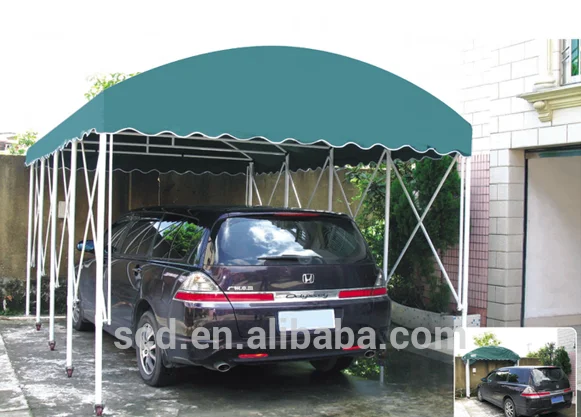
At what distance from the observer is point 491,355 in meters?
2.71

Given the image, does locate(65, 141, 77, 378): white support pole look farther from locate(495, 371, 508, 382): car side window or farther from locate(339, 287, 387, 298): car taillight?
locate(495, 371, 508, 382): car side window

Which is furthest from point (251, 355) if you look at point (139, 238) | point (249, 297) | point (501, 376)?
point (501, 376)

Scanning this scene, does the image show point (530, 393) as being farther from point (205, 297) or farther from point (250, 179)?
point (250, 179)

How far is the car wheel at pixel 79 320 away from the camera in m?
7.79

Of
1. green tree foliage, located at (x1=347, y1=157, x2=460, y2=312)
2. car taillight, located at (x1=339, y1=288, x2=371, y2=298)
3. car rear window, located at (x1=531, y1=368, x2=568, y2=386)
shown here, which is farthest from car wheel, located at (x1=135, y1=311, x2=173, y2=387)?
green tree foliage, located at (x1=347, y1=157, x2=460, y2=312)

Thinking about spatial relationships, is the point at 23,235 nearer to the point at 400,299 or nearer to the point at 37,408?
the point at 37,408

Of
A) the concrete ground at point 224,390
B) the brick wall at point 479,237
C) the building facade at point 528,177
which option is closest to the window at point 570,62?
the building facade at point 528,177

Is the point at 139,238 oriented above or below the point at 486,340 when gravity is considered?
above

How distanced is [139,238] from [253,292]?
196 cm

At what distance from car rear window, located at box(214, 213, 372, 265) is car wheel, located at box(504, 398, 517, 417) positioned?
2.70 meters

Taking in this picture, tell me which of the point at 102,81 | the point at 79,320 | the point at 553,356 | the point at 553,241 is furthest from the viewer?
the point at 102,81

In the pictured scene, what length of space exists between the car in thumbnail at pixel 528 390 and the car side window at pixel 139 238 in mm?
4032

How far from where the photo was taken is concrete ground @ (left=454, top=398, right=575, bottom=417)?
2.54 meters

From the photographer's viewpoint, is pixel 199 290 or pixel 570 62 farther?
pixel 570 62
